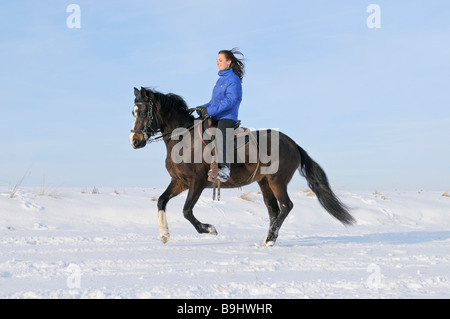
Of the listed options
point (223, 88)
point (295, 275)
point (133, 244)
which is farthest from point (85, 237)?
point (295, 275)

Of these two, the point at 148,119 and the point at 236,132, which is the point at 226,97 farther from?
the point at 148,119

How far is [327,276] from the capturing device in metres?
4.70

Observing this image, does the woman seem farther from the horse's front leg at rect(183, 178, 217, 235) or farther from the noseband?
the noseband

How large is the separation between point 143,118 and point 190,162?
3.22 ft

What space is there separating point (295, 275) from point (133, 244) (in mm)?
3188

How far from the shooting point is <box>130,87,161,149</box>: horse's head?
270 inches

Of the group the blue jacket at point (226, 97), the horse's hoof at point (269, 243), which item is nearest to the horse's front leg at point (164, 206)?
the blue jacket at point (226, 97)

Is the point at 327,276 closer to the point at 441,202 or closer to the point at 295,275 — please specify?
the point at 295,275

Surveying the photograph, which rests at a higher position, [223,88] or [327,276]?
[223,88]

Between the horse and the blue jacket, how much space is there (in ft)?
1.06

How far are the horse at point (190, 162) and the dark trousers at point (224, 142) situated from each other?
0.23 m

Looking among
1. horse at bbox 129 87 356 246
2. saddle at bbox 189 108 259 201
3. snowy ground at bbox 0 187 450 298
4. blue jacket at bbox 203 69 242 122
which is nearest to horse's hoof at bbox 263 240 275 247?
horse at bbox 129 87 356 246

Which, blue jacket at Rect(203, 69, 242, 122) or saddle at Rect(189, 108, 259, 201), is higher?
blue jacket at Rect(203, 69, 242, 122)

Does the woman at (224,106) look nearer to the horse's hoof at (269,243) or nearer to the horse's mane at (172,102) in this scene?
the horse's mane at (172,102)
